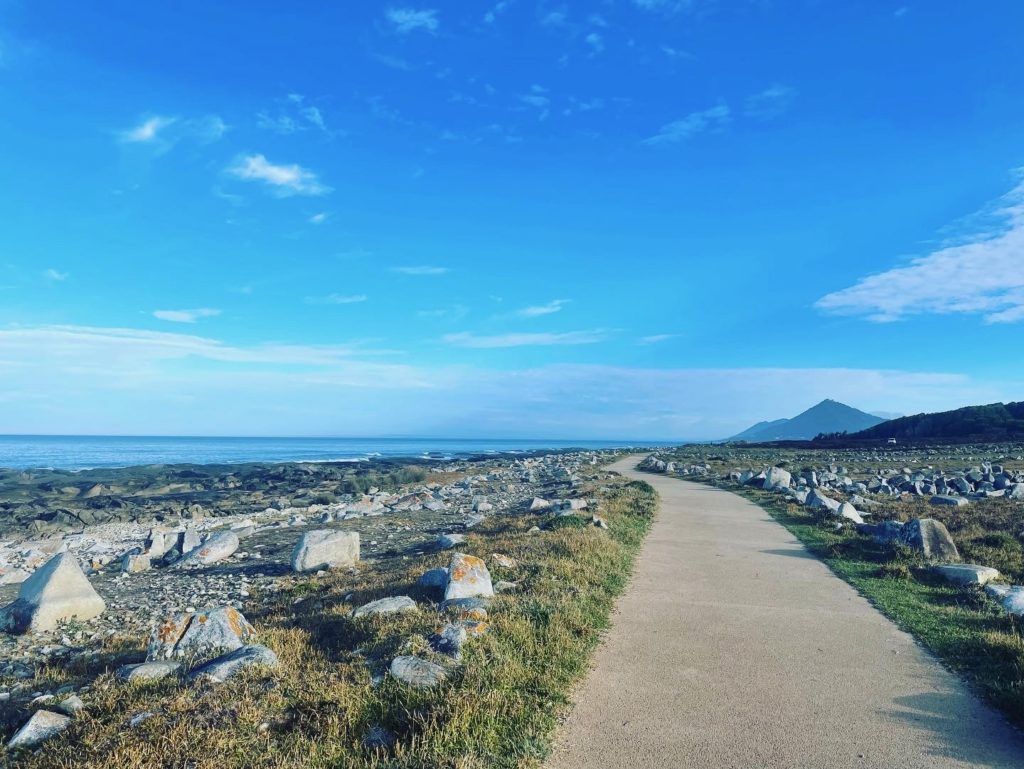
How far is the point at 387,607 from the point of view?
26.7 feet

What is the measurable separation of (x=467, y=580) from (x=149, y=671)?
4232mm

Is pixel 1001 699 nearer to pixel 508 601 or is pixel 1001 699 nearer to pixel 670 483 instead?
pixel 508 601

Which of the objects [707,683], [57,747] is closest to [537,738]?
[707,683]

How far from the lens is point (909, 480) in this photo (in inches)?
1092

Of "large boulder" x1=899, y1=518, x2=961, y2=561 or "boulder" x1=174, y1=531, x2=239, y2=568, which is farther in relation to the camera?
"boulder" x1=174, y1=531, x2=239, y2=568

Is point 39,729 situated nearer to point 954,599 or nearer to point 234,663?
point 234,663

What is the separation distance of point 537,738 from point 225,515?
28118mm

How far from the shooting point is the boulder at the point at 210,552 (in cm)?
1525

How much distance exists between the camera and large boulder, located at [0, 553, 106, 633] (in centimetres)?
969

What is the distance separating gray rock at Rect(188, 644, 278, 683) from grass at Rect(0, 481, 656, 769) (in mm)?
198

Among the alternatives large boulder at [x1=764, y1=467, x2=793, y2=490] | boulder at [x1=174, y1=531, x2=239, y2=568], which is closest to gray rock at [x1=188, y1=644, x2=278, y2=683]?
boulder at [x1=174, y1=531, x2=239, y2=568]

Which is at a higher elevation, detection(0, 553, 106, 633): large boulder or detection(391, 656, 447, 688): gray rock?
detection(391, 656, 447, 688): gray rock

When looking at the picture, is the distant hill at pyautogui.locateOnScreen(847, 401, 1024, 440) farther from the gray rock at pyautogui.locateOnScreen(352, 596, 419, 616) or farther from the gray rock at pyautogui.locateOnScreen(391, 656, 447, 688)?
the gray rock at pyautogui.locateOnScreen(391, 656, 447, 688)

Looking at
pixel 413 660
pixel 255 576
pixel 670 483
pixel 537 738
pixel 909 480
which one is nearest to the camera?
pixel 537 738
